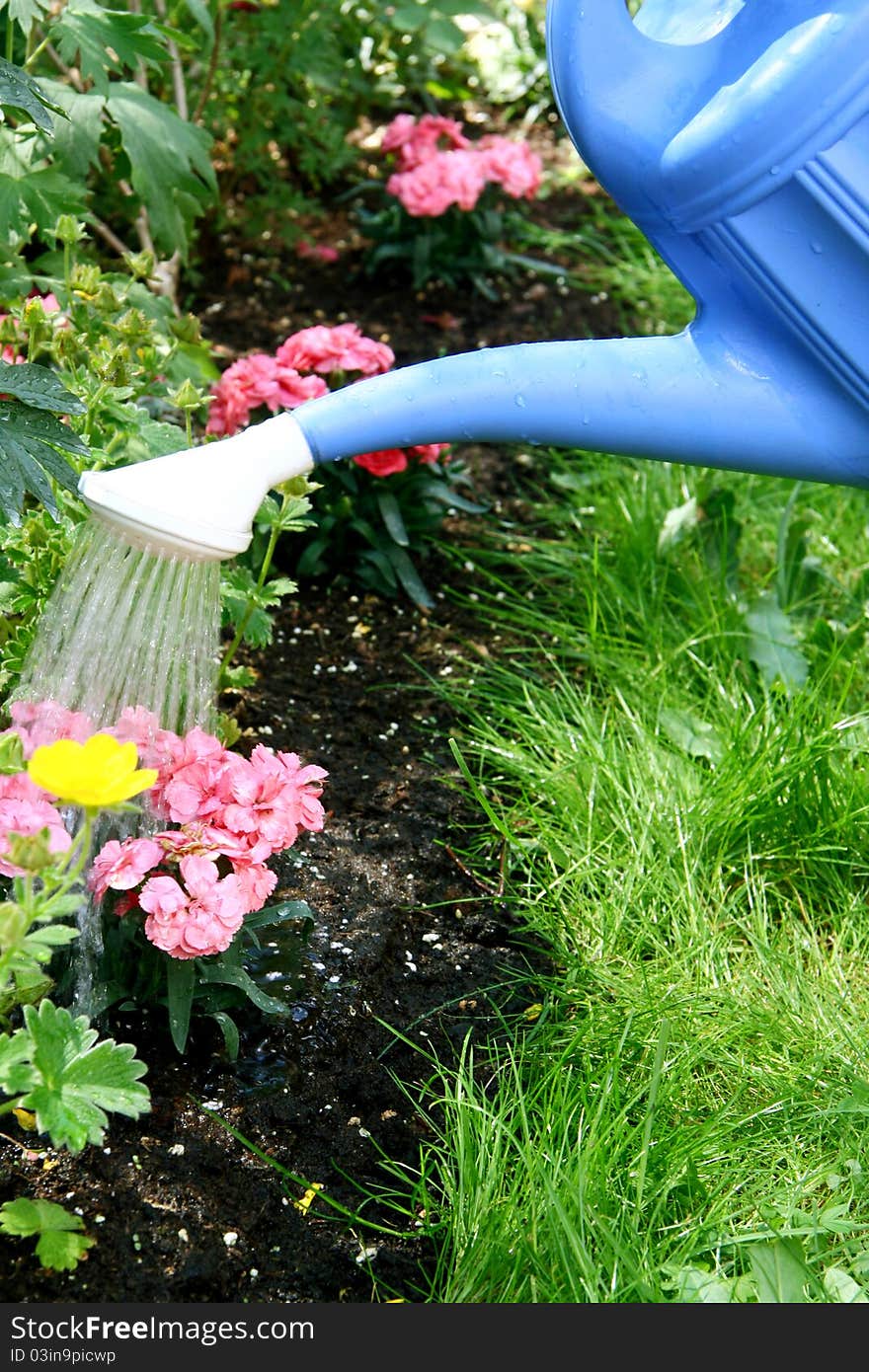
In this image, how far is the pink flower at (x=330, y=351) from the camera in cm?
217

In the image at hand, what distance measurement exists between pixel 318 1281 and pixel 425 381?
81 centimetres

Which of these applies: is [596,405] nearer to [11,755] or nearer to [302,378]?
[11,755]

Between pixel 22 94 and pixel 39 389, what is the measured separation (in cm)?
26

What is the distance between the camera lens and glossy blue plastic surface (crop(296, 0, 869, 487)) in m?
1.20

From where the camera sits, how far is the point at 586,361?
1333mm

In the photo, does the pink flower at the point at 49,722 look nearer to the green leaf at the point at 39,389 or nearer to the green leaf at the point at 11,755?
the green leaf at the point at 11,755

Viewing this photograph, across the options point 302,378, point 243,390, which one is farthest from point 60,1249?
point 302,378

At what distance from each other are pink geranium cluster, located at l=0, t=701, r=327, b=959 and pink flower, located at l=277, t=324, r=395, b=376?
0.93 meters

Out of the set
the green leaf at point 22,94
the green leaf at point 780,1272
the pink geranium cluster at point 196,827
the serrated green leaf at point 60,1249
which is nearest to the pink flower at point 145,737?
the pink geranium cluster at point 196,827

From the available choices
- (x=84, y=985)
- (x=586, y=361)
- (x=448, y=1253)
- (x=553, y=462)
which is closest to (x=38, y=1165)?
(x=84, y=985)

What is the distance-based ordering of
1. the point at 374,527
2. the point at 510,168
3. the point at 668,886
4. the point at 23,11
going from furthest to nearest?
the point at 510,168, the point at 374,527, the point at 668,886, the point at 23,11

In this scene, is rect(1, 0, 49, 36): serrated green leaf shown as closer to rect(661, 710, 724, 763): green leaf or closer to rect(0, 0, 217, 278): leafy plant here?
rect(0, 0, 217, 278): leafy plant

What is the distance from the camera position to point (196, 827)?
1.35m

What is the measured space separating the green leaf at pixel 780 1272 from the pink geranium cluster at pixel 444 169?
2.21 meters
